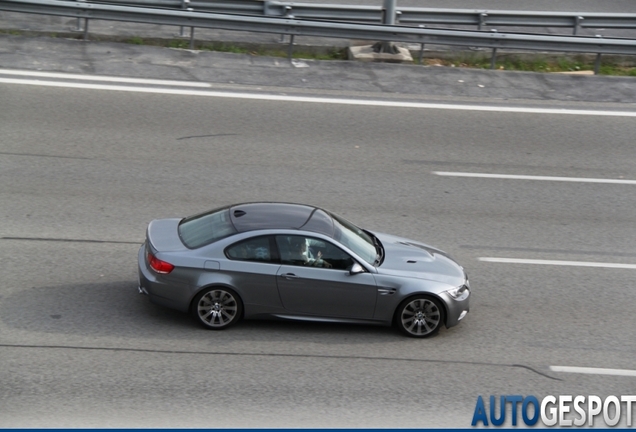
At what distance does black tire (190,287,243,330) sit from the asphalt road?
0.41 feet

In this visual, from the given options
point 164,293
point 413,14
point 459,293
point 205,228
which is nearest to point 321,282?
point 205,228

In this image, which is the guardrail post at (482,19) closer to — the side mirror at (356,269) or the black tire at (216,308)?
the side mirror at (356,269)

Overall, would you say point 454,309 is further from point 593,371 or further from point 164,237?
point 164,237

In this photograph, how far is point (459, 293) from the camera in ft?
29.7

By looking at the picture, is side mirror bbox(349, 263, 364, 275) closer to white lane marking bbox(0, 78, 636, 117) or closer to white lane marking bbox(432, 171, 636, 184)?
white lane marking bbox(432, 171, 636, 184)

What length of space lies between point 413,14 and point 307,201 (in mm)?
9018

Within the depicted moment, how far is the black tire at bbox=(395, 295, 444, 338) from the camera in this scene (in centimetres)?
893

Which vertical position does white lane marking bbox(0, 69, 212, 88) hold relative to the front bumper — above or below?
above

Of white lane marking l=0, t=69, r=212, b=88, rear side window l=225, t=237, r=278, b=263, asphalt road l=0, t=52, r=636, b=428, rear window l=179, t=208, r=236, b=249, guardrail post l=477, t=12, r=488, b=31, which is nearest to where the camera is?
asphalt road l=0, t=52, r=636, b=428

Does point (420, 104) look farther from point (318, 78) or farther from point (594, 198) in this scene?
point (594, 198)

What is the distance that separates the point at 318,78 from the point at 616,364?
968 cm

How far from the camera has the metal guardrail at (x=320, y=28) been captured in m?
16.8
